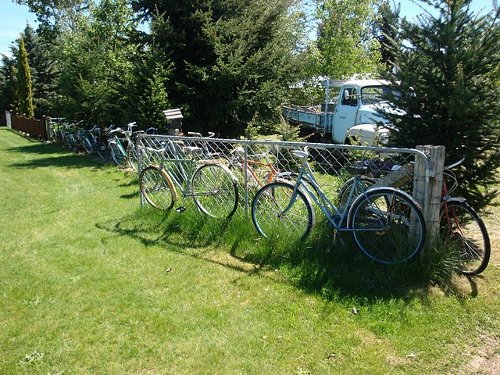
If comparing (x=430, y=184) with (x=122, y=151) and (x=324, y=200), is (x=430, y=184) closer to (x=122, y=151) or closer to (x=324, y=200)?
(x=324, y=200)

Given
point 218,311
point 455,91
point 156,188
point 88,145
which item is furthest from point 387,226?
point 88,145

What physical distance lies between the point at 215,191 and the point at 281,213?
44.4 inches

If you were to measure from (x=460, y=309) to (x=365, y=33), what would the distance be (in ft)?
69.8

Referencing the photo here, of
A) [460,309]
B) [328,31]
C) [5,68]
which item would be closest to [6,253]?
[460,309]

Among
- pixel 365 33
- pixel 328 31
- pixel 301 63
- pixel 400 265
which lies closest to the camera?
pixel 400 265

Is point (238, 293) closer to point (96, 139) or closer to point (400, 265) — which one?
point (400, 265)

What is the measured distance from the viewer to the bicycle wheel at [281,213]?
4312 mm

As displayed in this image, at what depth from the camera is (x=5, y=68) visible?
3133 centimetres

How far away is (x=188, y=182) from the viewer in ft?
18.4

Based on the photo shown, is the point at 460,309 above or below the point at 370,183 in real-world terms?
below

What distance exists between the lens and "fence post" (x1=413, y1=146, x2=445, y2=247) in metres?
3.52

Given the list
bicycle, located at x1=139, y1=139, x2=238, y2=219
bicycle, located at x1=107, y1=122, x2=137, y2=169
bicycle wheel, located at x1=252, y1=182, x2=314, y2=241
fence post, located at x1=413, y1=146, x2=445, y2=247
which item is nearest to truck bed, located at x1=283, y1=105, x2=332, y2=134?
bicycle, located at x1=107, y1=122, x2=137, y2=169

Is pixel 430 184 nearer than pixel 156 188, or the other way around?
pixel 430 184

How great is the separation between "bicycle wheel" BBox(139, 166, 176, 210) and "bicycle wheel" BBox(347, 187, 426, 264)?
2763 mm
